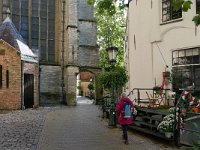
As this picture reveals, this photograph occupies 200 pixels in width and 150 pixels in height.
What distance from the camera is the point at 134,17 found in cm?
2269

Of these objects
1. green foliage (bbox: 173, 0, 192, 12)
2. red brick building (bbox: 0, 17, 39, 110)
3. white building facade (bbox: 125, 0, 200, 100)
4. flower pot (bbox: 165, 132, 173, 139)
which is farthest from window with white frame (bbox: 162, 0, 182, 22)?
red brick building (bbox: 0, 17, 39, 110)

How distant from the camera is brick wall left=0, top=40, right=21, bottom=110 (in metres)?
27.2

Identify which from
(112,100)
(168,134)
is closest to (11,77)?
(112,100)

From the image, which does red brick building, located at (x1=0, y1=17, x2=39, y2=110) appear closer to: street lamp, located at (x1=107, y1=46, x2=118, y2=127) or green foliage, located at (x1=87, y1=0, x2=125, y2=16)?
street lamp, located at (x1=107, y1=46, x2=118, y2=127)

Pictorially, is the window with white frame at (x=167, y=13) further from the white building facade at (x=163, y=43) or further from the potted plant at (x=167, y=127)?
the potted plant at (x=167, y=127)

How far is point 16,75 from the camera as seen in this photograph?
27.8m

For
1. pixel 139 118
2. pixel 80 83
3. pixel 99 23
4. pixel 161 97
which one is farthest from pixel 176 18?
pixel 80 83

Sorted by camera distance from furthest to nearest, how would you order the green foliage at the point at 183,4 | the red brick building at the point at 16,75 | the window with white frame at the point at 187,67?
1. the red brick building at the point at 16,75
2. the window with white frame at the point at 187,67
3. the green foliage at the point at 183,4

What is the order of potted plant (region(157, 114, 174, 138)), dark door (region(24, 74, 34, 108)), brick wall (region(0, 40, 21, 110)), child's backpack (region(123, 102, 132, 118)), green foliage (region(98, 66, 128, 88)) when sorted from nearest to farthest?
potted plant (region(157, 114, 174, 138)) → child's backpack (region(123, 102, 132, 118)) → green foliage (region(98, 66, 128, 88)) → brick wall (region(0, 40, 21, 110)) → dark door (region(24, 74, 34, 108))

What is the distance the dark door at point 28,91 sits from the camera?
29.2 metres

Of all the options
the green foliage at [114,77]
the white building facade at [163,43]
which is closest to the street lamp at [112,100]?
the green foliage at [114,77]

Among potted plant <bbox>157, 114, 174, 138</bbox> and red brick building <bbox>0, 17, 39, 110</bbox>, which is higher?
red brick building <bbox>0, 17, 39, 110</bbox>

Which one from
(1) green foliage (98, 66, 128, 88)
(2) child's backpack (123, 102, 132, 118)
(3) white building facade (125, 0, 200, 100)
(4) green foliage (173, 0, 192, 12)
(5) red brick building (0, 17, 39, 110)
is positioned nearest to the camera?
(4) green foliage (173, 0, 192, 12)

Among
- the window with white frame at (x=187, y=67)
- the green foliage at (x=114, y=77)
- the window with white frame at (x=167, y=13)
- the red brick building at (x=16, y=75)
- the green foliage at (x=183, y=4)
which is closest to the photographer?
the green foliage at (x=183, y=4)
